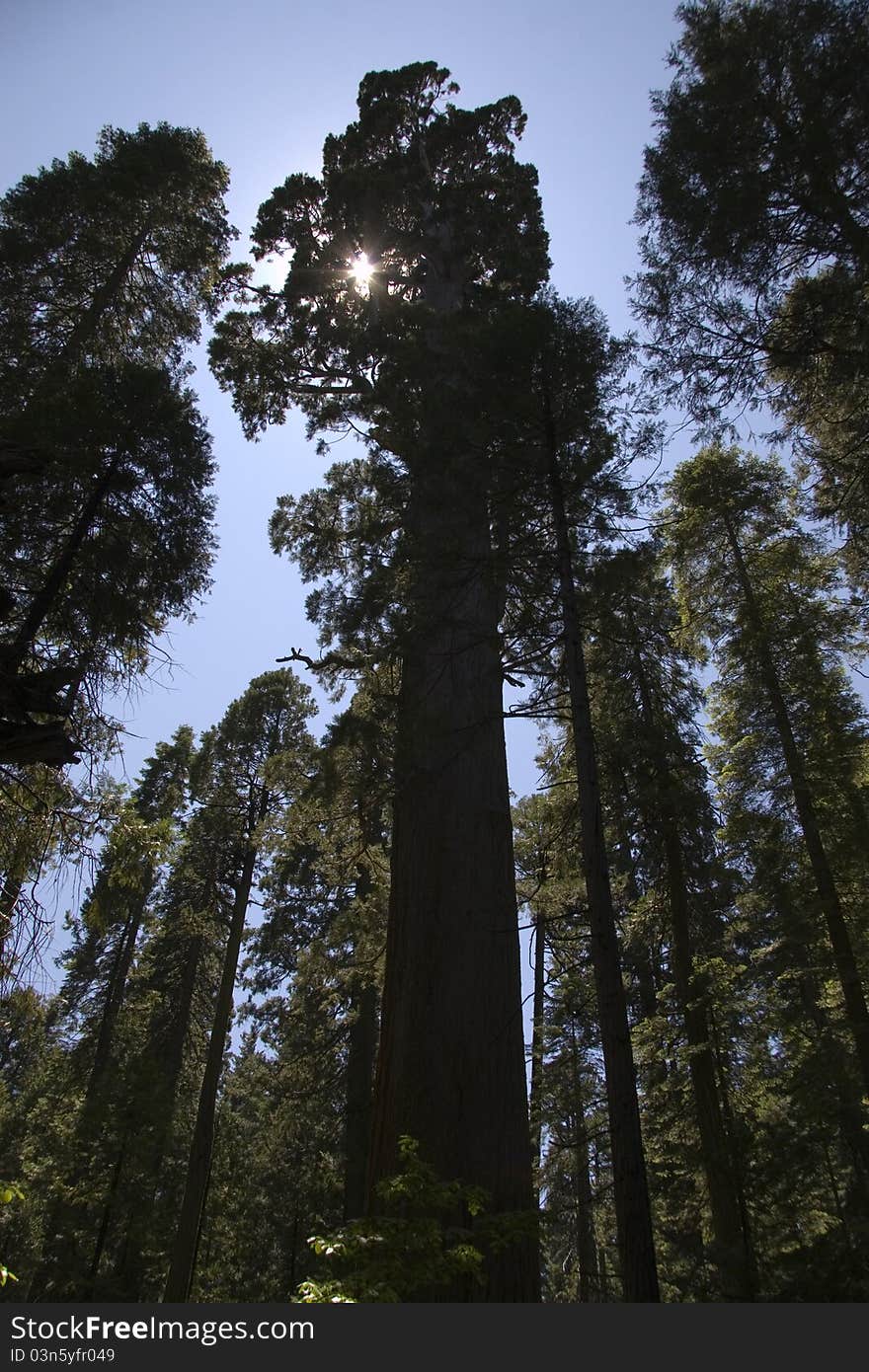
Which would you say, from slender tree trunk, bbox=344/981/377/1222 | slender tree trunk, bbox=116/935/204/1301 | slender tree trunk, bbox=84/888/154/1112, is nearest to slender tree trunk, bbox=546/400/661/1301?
slender tree trunk, bbox=344/981/377/1222

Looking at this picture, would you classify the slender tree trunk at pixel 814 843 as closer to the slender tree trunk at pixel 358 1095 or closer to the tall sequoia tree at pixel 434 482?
the tall sequoia tree at pixel 434 482

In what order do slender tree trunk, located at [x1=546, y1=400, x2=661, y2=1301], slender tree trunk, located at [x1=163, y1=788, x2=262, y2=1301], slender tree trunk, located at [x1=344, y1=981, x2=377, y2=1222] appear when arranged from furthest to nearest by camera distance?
1. slender tree trunk, located at [x1=344, y1=981, x2=377, y2=1222]
2. slender tree trunk, located at [x1=163, y1=788, x2=262, y2=1301]
3. slender tree trunk, located at [x1=546, y1=400, x2=661, y2=1301]

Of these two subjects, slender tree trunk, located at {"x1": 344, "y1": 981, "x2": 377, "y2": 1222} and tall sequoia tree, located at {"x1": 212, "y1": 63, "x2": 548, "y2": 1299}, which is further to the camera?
A: slender tree trunk, located at {"x1": 344, "y1": 981, "x2": 377, "y2": 1222}

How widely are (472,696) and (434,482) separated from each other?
2318 millimetres

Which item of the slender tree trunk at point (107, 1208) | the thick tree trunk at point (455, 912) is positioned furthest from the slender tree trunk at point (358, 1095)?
the thick tree trunk at point (455, 912)

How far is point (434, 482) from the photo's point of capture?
7.61m

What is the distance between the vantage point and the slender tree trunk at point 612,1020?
393cm

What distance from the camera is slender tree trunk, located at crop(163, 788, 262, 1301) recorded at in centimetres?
1145

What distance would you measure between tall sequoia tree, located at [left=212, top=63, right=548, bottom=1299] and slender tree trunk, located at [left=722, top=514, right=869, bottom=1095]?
5.94m

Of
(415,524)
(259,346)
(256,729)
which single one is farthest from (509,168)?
(256,729)

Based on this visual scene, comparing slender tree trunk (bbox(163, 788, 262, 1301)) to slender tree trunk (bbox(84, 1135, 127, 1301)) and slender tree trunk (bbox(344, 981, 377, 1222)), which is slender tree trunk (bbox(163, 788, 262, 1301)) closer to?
slender tree trunk (bbox(84, 1135, 127, 1301))

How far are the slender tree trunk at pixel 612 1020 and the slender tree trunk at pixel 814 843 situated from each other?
563 centimetres

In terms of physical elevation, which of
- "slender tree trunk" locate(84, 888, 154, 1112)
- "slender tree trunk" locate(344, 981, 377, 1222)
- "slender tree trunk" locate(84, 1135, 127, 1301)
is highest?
"slender tree trunk" locate(84, 888, 154, 1112)

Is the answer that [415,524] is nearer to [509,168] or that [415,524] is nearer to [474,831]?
[474,831]
